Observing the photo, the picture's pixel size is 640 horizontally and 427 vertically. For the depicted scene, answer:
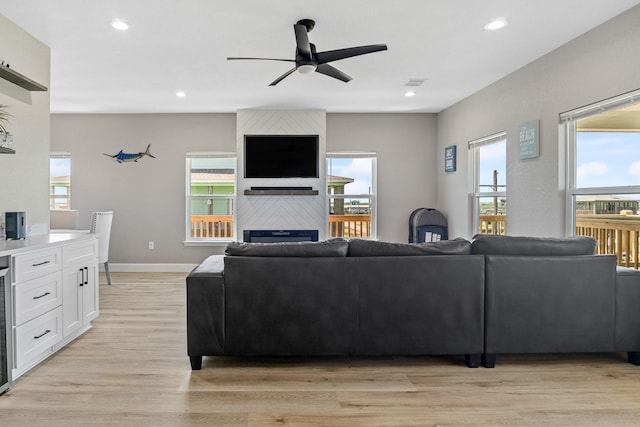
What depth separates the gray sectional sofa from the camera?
8.32 ft

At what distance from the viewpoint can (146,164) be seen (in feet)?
20.9

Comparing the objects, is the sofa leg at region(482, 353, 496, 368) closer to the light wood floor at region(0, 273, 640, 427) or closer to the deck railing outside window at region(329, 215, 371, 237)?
the light wood floor at region(0, 273, 640, 427)

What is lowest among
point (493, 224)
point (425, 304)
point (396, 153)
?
point (425, 304)

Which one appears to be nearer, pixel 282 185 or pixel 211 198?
pixel 282 185

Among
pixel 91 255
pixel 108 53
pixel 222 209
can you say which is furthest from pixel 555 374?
pixel 222 209

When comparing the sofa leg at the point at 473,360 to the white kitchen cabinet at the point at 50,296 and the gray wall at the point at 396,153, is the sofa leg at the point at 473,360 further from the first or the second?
the gray wall at the point at 396,153

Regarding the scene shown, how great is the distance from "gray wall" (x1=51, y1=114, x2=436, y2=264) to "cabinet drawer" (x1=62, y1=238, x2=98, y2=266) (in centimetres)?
300

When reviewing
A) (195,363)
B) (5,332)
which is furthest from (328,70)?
(5,332)

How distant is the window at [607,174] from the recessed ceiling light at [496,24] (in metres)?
1.00

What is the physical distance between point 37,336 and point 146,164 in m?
4.19

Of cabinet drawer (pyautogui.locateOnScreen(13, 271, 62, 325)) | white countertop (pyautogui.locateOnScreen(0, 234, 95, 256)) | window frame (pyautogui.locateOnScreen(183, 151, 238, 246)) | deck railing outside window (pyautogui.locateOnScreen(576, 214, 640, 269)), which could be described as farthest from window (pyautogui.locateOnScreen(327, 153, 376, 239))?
cabinet drawer (pyautogui.locateOnScreen(13, 271, 62, 325))

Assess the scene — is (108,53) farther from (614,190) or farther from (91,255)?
(614,190)

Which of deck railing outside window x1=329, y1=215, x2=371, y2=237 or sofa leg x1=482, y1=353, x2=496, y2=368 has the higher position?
deck railing outside window x1=329, y1=215, x2=371, y2=237

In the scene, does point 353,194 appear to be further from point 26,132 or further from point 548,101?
point 26,132
